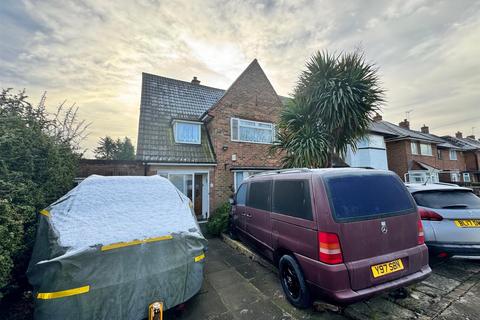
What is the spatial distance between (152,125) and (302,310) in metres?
9.56

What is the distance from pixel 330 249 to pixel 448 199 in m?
3.51

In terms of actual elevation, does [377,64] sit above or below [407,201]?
above

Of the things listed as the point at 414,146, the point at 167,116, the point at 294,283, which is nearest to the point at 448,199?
the point at 294,283

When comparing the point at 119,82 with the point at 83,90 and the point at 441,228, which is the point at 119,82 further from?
the point at 441,228

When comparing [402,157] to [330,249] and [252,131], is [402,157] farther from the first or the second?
[330,249]

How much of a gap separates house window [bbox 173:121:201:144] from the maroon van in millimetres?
7683

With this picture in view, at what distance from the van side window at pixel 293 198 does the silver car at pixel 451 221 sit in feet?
9.69

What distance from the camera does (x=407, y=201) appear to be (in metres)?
2.83

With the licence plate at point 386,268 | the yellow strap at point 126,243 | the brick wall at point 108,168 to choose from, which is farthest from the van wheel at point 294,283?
the brick wall at point 108,168

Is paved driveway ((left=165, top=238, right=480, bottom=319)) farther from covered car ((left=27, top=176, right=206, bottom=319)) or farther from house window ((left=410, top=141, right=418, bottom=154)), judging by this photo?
house window ((left=410, top=141, right=418, bottom=154))

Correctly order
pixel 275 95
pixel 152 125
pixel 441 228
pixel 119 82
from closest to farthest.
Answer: pixel 441 228, pixel 119 82, pixel 152 125, pixel 275 95

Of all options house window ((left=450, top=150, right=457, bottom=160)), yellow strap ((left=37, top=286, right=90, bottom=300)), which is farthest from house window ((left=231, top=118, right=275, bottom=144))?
house window ((left=450, top=150, right=457, bottom=160))

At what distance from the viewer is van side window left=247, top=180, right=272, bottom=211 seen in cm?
389

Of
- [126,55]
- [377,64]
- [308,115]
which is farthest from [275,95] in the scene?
[126,55]
